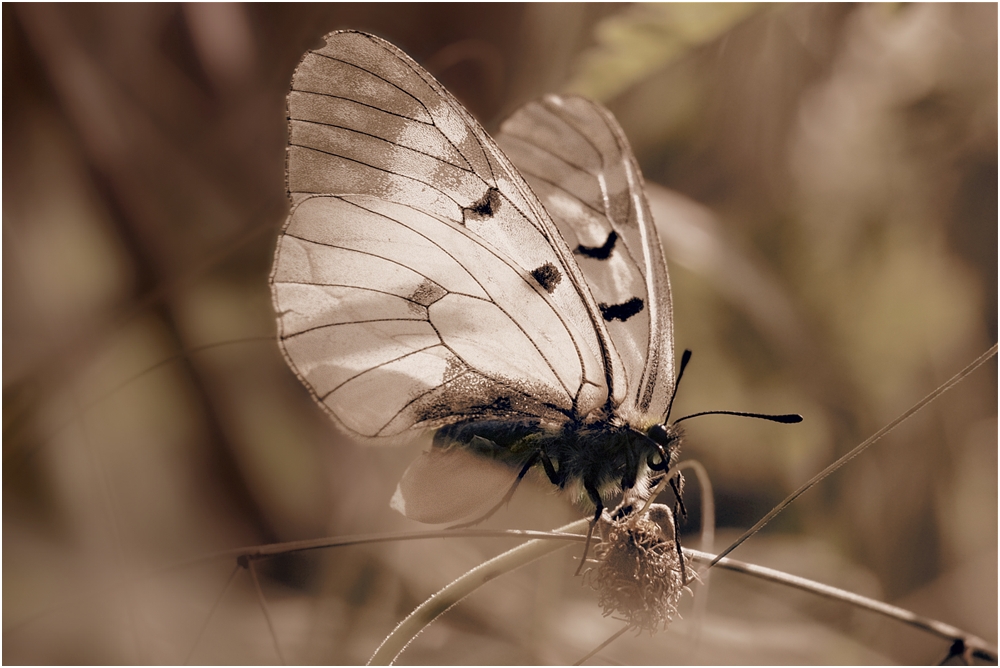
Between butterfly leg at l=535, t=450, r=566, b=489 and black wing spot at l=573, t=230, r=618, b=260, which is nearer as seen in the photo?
butterfly leg at l=535, t=450, r=566, b=489

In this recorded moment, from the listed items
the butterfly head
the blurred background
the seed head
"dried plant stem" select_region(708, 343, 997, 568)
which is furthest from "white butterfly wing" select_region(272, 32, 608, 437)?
the blurred background

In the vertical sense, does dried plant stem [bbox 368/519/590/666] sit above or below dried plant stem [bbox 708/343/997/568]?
below

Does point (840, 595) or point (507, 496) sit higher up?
point (507, 496)

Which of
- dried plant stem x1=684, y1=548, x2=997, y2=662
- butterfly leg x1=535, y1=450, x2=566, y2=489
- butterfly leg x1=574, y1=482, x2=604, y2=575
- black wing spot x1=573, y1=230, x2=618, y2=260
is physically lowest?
dried plant stem x1=684, y1=548, x2=997, y2=662

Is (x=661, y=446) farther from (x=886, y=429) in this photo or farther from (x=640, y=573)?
(x=886, y=429)

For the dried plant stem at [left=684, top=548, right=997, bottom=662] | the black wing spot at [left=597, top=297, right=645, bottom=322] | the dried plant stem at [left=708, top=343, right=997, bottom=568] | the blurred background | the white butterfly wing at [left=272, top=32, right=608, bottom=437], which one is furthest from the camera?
the blurred background

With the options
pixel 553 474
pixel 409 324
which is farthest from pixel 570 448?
pixel 409 324

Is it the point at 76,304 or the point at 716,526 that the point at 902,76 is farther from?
the point at 76,304

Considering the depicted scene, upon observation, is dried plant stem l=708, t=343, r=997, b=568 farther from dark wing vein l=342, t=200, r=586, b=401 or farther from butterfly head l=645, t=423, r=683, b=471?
dark wing vein l=342, t=200, r=586, b=401
